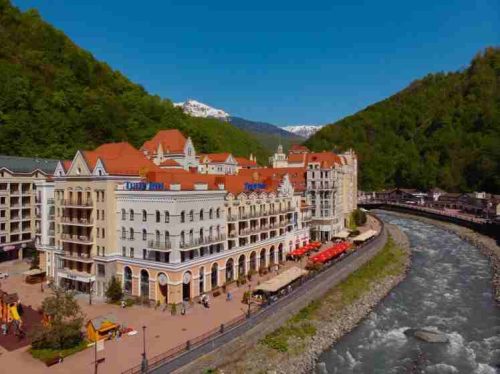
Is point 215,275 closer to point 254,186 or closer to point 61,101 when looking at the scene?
point 254,186

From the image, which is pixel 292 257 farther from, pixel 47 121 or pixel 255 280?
pixel 47 121

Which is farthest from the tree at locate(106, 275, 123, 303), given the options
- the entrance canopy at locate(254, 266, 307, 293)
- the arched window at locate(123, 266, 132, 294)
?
the entrance canopy at locate(254, 266, 307, 293)

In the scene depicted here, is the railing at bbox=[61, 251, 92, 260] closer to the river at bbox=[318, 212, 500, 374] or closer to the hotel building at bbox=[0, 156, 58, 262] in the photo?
the hotel building at bbox=[0, 156, 58, 262]

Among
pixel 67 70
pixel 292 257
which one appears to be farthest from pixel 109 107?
pixel 292 257

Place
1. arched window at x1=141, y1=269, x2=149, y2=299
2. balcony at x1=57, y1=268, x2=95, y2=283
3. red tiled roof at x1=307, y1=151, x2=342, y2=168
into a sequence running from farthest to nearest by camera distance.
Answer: red tiled roof at x1=307, y1=151, x2=342, y2=168 < balcony at x1=57, y1=268, x2=95, y2=283 < arched window at x1=141, y1=269, x2=149, y2=299

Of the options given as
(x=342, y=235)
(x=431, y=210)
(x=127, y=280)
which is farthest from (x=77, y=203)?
(x=431, y=210)

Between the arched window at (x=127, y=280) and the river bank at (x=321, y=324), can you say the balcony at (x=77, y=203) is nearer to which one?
the arched window at (x=127, y=280)
